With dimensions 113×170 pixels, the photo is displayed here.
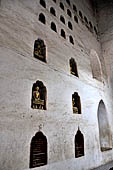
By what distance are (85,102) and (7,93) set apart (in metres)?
4.19

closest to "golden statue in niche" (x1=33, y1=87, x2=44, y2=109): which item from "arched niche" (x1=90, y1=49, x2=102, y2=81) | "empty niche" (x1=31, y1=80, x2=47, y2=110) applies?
"empty niche" (x1=31, y1=80, x2=47, y2=110)

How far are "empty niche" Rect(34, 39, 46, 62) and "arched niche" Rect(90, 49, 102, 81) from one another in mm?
4885

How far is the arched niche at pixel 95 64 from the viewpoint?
9289 mm

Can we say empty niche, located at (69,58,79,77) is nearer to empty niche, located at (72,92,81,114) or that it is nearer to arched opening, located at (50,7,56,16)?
empty niche, located at (72,92,81,114)

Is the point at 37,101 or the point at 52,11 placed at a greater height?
the point at 52,11

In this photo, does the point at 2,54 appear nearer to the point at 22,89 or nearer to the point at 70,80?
the point at 22,89

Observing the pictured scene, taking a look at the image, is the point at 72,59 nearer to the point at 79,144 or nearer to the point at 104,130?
the point at 79,144

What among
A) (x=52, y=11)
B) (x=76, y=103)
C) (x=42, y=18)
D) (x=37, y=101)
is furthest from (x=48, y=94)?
(x=52, y=11)

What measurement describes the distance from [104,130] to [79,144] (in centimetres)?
308

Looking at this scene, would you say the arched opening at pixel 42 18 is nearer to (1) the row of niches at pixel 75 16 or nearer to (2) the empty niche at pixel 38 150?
(1) the row of niches at pixel 75 16

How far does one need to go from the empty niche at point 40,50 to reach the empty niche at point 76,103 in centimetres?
228

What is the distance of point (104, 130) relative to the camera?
7898mm

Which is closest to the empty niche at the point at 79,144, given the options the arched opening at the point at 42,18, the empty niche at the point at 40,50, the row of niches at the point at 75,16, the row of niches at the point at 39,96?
the row of niches at the point at 39,96

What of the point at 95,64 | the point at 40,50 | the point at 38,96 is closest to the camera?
the point at 38,96
